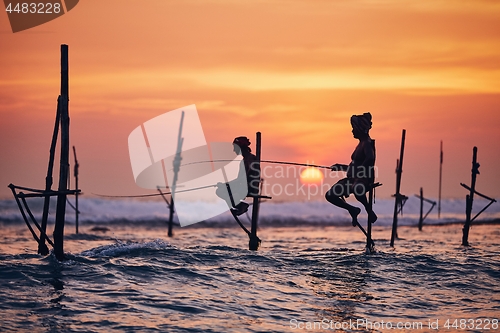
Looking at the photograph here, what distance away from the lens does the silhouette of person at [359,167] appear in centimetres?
1516

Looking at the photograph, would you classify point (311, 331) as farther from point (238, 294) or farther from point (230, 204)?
point (230, 204)

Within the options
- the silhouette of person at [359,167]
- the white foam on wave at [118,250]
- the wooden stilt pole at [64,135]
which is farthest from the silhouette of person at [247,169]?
the wooden stilt pole at [64,135]

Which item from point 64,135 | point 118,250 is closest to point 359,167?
point 64,135

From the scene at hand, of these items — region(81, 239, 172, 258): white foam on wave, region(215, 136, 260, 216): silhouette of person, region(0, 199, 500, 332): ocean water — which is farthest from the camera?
region(81, 239, 172, 258): white foam on wave

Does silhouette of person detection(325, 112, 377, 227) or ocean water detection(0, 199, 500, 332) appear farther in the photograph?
silhouette of person detection(325, 112, 377, 227)

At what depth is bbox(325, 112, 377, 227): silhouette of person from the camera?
15.2 metres

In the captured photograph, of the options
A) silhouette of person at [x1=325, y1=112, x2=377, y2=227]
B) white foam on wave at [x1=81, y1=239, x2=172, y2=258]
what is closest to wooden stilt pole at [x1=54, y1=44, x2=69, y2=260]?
white foam on wave at [x1=81, y1=239, x2=172, y2=258]

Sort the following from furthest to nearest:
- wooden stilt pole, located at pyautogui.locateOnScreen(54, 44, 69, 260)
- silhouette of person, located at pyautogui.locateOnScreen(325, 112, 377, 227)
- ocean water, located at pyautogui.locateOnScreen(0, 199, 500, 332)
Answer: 1. silhouette of person, located at pyautogui.locateOnScreen(325, 112, 377, 227)
2. wooden stilt pole, located at pyautogui.locateOnScreen(54, 44, 69, 260)
3. ocean water, located at pyautogui.locateOnScreen(0, 199, 500, 332)

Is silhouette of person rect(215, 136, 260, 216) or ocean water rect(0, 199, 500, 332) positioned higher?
silhouette of person rect(215, 136, 260, 216)

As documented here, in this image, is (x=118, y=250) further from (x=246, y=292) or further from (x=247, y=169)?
(x=246, y=292)

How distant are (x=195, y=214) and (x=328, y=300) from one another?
5267 cm

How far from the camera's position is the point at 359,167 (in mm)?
15383

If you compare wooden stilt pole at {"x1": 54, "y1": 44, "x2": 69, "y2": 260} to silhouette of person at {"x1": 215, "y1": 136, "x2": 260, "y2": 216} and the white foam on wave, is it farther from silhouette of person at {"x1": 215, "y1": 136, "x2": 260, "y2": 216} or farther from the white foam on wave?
silhouette of person at {"x1": 215, "y1": 136, "x2": 260, "y2": 216}

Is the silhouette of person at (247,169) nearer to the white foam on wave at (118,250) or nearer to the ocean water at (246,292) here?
the ocean water at (246,292)
